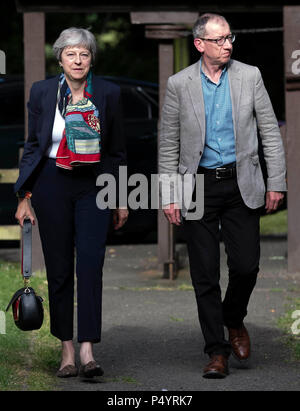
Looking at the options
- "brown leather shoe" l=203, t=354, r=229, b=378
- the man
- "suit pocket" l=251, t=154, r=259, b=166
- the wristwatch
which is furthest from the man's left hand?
the wristwatch

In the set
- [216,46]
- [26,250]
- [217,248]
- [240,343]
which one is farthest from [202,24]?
[240,343]

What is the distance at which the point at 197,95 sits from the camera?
6508mm

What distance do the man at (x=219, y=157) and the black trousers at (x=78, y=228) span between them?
A: 1.57 ft

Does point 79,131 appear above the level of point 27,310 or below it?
above

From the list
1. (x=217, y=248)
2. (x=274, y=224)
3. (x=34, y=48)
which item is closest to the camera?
(x=217, y=248)

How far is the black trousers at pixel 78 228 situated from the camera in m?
6.41

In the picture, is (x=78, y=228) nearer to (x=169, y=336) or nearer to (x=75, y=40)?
(x=75, y=40)

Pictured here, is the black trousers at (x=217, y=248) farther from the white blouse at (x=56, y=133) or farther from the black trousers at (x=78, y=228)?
the white blouse at (x=56, y=133)

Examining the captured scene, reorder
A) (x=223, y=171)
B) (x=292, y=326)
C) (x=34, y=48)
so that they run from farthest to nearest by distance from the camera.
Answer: (x=34, y=48) → (x=292, y=326) → (x=223, y=171)

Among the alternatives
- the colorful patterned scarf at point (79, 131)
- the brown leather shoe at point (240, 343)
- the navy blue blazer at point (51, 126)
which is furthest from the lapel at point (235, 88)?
the brown leather shoe at point (240, 343)

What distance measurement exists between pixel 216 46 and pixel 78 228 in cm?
126
